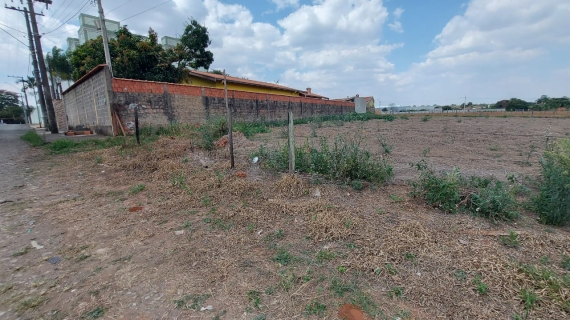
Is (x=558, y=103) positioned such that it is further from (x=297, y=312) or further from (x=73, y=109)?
(x=73, y=109)

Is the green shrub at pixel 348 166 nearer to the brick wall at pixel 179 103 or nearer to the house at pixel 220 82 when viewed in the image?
the brick wall at pixel 179 103

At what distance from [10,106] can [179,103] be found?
67623mm

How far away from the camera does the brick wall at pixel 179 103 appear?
9.69m

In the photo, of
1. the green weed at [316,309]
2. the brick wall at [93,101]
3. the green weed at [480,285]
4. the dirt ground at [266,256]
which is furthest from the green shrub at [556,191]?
the brick wall at [93,101]

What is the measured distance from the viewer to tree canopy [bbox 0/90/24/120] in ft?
160

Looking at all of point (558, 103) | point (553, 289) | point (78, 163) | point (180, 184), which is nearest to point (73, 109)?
point (78, 163)

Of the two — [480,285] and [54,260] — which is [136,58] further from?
[480,285]

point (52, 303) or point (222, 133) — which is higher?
point (222, 133)

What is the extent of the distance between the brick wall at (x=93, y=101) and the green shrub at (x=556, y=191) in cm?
1184

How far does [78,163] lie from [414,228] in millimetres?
7152

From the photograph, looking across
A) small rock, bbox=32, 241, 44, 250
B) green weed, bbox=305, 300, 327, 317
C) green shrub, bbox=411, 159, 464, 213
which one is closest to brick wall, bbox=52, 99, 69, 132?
small rock, bbox=32, 241, 44, 250

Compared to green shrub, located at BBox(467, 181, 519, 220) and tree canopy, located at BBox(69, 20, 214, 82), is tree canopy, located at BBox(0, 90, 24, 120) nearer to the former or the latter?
tree canopy, located at BBox(69, 20, 214, 82)

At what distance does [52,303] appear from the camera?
1.68m

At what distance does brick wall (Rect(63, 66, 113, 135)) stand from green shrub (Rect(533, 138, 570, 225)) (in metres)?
11.8
